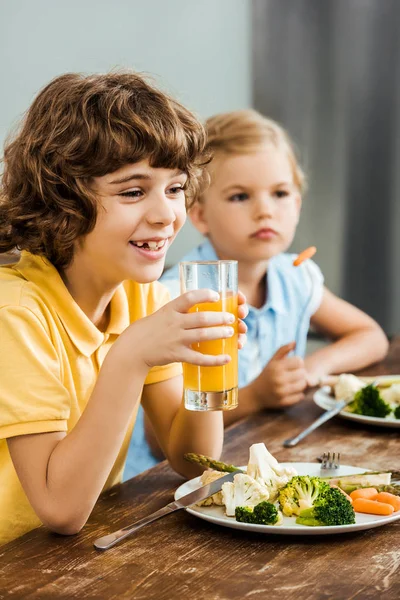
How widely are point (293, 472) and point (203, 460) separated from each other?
169mm

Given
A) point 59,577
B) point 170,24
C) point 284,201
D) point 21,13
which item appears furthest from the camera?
point 170,24

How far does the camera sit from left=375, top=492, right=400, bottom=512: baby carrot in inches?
42.9

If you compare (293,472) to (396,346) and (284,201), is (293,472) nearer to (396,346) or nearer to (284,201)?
(284,201)

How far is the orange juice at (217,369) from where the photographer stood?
112 cm

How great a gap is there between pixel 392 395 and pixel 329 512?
2.43 ft

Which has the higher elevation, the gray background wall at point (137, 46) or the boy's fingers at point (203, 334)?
the gray background wall at point (137, 46)

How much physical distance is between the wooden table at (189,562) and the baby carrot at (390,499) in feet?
0.08

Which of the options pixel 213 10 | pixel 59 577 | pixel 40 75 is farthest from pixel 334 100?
pixel 59 577

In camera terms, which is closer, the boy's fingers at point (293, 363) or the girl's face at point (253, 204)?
the boy's fingers at point (293, 363)

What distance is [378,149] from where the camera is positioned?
3.76 metres

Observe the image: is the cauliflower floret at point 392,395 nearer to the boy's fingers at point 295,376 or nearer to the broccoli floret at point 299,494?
the boy's fingers at point 295,376

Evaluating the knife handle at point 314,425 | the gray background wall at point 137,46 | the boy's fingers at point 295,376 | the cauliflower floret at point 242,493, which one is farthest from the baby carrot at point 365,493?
the gray background wall at point 137,46

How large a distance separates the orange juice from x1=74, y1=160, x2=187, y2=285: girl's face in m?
0.15

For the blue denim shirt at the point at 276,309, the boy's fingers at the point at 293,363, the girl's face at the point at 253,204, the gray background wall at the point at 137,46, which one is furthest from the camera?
the gray background wall at the point at 137,46
